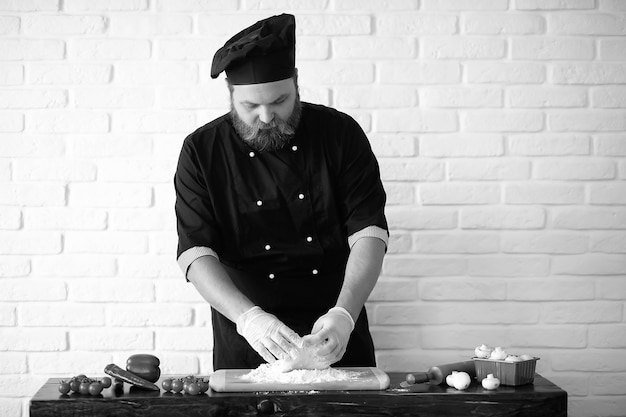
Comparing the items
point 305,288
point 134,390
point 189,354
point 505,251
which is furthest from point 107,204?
point 505,251

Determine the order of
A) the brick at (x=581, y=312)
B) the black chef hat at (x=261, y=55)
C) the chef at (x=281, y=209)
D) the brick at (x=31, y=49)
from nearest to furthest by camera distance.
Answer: the black chef hat at (x=261, y=55)
the chef at (x=281, y=209)
the brick at (x=31, y=49)
the brick at (x=581, y=312)

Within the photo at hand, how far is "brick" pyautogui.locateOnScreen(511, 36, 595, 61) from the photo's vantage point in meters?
3.48

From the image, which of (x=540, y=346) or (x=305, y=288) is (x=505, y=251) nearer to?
(x=540, y=346)

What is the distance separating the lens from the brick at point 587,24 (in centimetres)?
349

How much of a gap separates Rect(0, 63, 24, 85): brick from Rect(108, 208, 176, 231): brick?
67 centimetres

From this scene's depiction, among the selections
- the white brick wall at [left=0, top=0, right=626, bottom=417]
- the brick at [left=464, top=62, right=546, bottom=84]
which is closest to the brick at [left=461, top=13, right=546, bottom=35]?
the white brick wall at [left=0, top=0, right=626, bottom=417]

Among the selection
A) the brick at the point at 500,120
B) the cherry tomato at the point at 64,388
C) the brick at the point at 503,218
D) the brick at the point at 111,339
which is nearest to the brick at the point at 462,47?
the brick at the point at 500,120

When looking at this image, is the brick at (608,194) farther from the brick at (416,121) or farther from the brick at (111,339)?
the brick at (111,339)

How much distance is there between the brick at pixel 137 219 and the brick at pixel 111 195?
29 millimetres

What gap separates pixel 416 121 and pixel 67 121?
4.76 ft

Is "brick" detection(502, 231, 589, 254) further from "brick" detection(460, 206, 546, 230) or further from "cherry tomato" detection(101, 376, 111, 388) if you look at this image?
"cherry tomato" detection(101, 376, 111, 388)

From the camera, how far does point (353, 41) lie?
345cm

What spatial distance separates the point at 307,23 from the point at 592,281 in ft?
5.32

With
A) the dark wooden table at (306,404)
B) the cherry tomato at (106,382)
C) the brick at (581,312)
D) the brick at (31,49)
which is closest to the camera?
the dark wooden table at (306,404)
